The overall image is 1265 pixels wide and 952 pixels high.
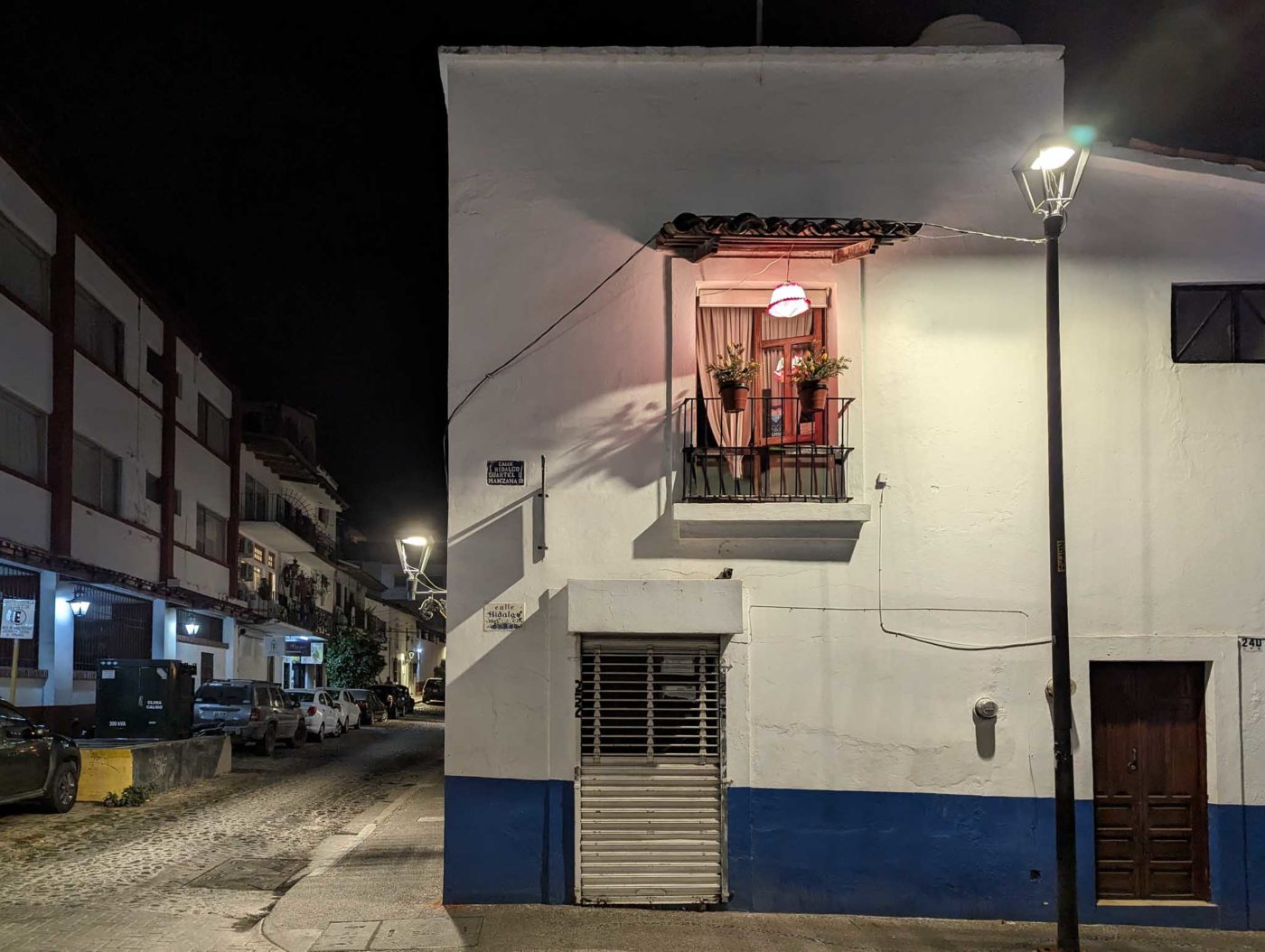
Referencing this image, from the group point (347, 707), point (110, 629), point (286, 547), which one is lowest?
point (347, 707)

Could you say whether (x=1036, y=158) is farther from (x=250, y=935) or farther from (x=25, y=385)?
(x=25, y=385)

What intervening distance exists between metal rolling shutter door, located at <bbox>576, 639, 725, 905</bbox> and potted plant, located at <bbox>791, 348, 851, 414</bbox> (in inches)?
84.4

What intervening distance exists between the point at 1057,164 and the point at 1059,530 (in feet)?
8.24

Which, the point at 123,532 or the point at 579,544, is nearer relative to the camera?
the point at 579,544

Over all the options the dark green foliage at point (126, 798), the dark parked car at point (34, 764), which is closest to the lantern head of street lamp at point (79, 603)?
the dark green foliage at point (126, 798)

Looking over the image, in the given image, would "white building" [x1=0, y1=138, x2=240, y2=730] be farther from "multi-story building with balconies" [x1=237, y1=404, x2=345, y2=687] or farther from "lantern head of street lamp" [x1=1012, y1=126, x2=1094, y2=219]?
"lantern head of street lamp" [x1=1012, y1=126, x2=1094, y2=219]

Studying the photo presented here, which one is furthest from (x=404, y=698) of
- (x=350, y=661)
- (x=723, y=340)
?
(x=723, y=340)

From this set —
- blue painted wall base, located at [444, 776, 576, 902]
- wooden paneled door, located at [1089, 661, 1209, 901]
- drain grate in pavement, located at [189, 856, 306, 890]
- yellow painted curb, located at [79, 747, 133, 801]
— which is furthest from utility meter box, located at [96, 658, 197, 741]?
wooden paneled door, located at [1089, 661, 1209, 901]

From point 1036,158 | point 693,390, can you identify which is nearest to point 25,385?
point 693,390

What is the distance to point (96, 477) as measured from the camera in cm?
2527

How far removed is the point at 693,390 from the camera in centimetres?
969

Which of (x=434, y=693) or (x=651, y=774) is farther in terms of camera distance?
(x=434, y=693)

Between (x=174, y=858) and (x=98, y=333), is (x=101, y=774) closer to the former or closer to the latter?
(x=174, y=858)

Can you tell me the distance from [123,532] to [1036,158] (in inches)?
942
